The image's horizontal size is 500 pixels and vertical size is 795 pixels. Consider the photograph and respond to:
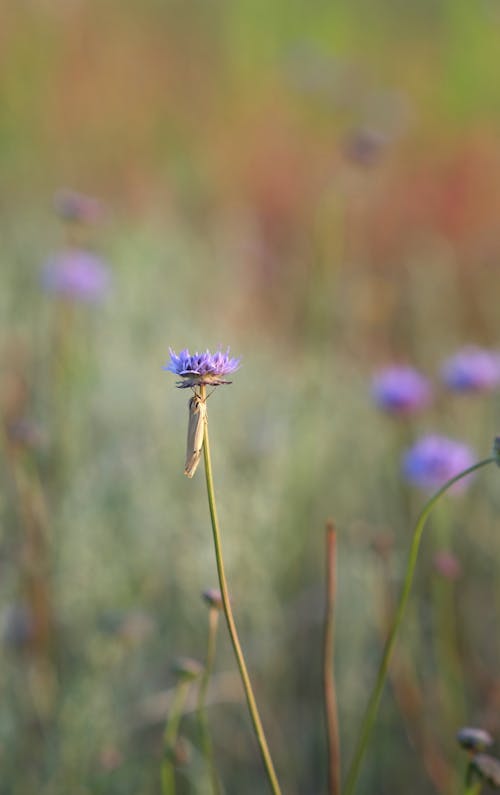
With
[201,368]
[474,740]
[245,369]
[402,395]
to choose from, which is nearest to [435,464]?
[402,395]

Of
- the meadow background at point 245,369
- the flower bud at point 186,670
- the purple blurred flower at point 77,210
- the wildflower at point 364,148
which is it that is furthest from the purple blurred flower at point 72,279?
the flower bud at point 186,670

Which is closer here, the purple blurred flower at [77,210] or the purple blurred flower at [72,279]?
the purple blurred flower at [77,210]

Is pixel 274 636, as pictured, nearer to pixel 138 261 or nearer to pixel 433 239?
pixel 138 261

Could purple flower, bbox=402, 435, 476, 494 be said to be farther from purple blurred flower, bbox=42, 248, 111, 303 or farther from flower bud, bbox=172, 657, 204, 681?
purple blurred flower, bbox=42, 248, 111, 303

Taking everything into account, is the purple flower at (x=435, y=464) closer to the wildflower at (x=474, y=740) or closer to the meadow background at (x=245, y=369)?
the meadow background at (x=245, y=369)

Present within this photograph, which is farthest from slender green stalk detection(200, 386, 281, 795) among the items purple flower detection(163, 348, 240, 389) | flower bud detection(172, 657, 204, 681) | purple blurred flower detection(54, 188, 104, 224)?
purple blurred flower detection(54, 188, 104, 224)

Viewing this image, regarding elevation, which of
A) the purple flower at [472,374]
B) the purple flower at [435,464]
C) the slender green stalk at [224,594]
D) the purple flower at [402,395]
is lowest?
the slender green stalk at [224,594]
